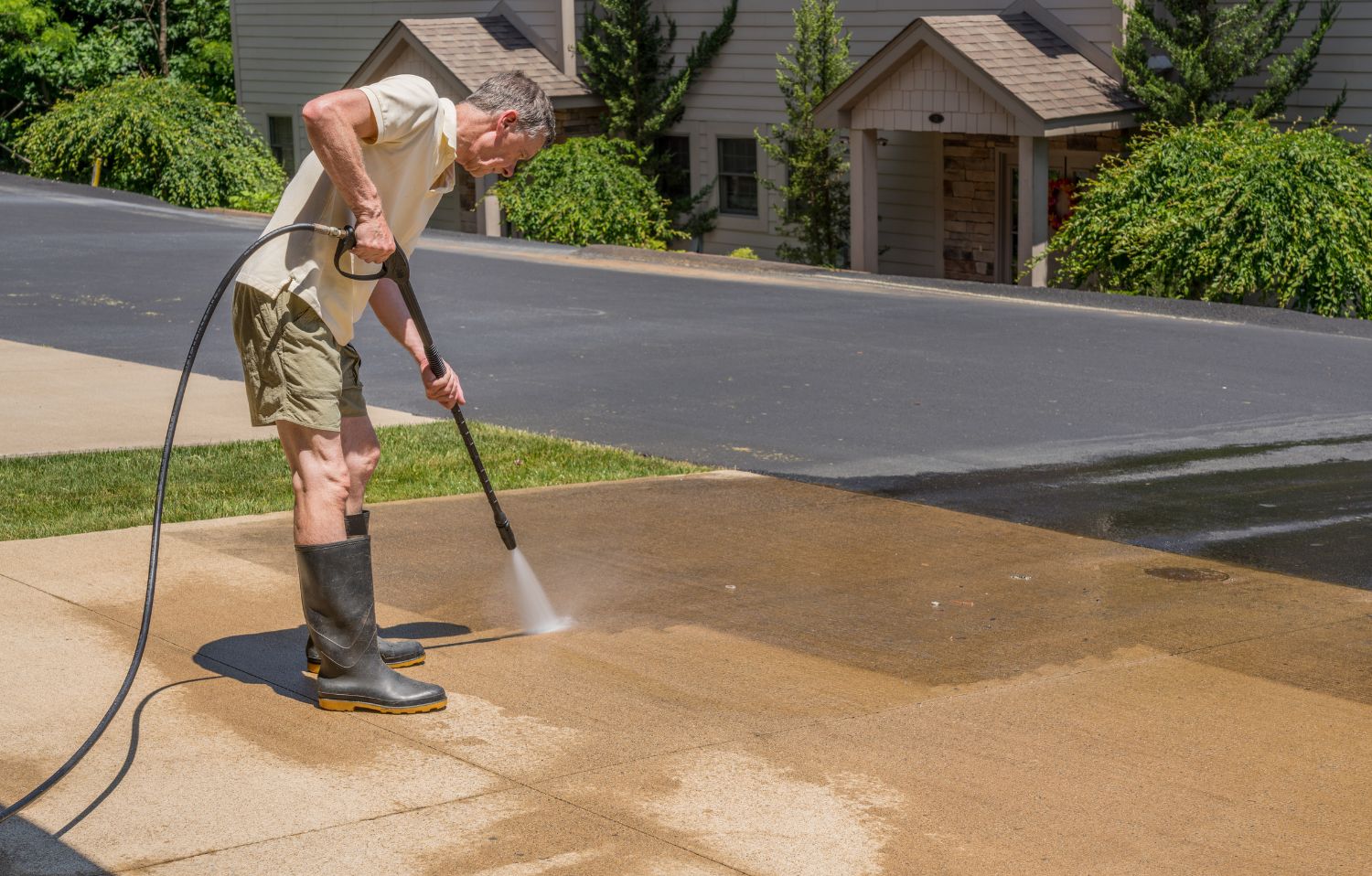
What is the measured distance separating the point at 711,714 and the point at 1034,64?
1675 centimetres

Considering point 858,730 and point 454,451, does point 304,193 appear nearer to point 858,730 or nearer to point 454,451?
point 858,730

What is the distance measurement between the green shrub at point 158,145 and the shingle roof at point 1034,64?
12.4 metres

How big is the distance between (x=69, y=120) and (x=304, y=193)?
27.2 m

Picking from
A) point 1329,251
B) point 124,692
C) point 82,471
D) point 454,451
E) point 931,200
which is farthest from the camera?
point 931,200

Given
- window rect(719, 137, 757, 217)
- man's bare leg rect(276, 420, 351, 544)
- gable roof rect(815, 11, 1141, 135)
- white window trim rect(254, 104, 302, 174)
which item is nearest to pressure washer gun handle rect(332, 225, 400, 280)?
man's bare leg rect(276, 420, 351, 544)

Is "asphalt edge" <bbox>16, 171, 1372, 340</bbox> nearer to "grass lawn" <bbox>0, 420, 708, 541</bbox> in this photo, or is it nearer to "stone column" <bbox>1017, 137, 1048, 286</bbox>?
"stone column" <bbox>1017, 137, 1048, 286</bbox>

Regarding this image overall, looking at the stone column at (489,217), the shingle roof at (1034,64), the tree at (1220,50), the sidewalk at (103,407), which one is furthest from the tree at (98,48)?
the sidewalk at (103,407)

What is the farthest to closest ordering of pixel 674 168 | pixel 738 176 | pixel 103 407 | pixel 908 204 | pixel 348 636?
pixel 674 168
pixel 738 176
pixel 908 204
pixel 103 407
pixel 348 636

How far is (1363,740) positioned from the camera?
5004 mm

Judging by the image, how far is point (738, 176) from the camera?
2580cm

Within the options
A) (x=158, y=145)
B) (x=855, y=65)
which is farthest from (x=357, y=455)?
(x=158, y=145)

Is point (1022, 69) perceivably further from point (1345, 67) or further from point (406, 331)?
point (406, 331)

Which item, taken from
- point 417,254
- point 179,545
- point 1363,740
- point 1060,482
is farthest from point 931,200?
point 1363,740

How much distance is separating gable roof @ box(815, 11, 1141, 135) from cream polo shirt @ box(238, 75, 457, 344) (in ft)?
50.9
